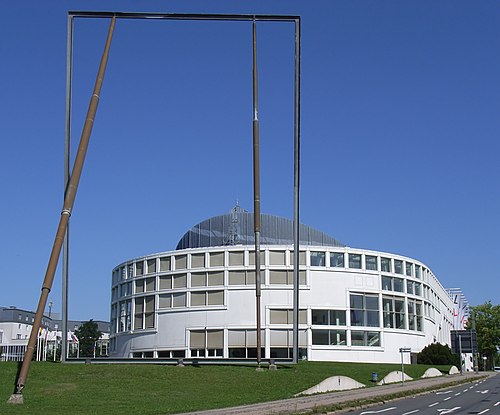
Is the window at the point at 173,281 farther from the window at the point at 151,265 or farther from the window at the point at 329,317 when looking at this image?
the window at the point at 329,317

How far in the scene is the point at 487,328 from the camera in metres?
153

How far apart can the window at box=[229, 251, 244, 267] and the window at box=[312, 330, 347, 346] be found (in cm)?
1211

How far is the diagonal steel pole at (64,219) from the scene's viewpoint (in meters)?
28.9

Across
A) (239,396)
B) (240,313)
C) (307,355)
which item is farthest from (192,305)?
(239,396)

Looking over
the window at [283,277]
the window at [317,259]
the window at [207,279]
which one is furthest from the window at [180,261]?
the window at [317,259]

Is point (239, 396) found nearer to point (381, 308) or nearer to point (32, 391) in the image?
point (32, 391)

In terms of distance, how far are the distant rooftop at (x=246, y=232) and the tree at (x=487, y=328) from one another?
72135mm

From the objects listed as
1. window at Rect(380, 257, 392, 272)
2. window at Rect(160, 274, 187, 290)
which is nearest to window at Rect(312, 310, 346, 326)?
window at Rect(380, 257, 392, 272)

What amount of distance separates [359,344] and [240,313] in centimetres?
1507

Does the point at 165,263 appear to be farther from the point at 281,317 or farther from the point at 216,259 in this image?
the point at 281,317

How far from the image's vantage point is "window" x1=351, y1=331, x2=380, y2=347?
274 ft

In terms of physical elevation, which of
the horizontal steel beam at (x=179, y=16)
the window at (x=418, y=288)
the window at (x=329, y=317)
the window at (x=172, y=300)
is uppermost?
the horizontal steel beam at (x=179, y=16)

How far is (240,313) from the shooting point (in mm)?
82062

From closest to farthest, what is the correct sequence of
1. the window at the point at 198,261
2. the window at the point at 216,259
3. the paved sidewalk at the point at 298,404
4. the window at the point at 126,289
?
1. the paved sidewalk at the point at 298,404
2. the window at the point at 216,259
3. the window at the point at 198,261
4. the window at the point at 126,289
